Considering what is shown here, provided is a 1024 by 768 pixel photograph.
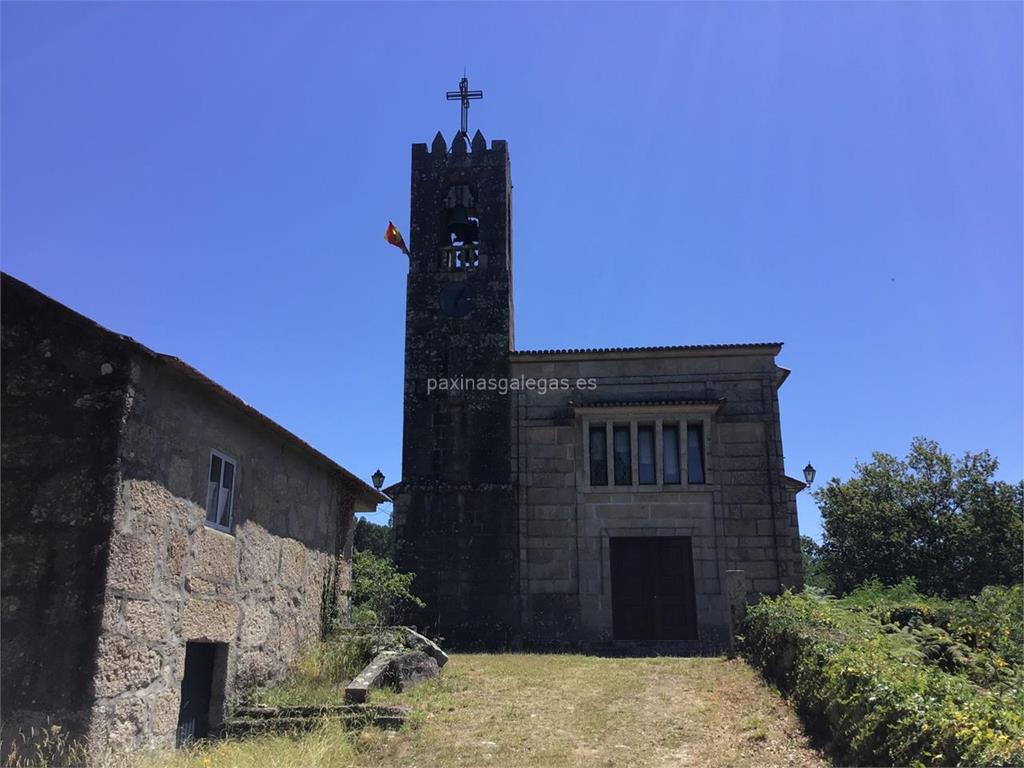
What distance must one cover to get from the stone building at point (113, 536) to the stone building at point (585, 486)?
11.8 metres

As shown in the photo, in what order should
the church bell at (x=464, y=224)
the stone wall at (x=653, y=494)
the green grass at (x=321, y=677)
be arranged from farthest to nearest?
1. the church bell at (x=464, y=224)
2. the stone wall at (x=653, y=494)
3. the green grass at (x=321, y=677)

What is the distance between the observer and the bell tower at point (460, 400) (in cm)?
2142

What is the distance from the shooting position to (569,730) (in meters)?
9.25

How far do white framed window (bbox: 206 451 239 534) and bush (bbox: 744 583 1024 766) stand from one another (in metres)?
7.22

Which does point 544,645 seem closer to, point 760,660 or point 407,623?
point 407,623

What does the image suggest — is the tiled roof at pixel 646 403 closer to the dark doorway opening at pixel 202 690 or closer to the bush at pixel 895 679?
the bush at pixel 895 679

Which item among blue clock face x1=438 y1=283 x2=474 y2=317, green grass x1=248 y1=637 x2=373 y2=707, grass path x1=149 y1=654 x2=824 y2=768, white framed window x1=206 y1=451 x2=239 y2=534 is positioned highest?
blue clock face x1=438 y1=283 x2=474 y2=317

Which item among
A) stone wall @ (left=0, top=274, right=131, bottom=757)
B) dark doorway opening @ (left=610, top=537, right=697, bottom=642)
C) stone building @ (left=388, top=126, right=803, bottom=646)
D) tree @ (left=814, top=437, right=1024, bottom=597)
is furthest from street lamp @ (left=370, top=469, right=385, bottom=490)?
tree @ (left=814, top=437, right=1024, bottom=597)

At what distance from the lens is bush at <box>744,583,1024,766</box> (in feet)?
18.9

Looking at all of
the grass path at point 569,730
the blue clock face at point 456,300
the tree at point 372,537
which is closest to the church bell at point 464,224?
the blue clock face at point 456,300

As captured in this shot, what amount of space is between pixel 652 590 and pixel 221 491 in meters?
13.9

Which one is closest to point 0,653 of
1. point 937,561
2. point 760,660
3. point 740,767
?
point 740,767

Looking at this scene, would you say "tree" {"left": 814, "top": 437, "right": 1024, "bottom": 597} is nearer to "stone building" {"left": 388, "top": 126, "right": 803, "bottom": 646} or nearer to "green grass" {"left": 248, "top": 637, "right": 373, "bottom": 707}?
"stone building" {"left": 388, "top": 126, "right": 803, "bottom": 646}

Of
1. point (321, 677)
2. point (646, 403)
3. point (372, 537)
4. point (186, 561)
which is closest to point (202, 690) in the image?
point (186, 561)
